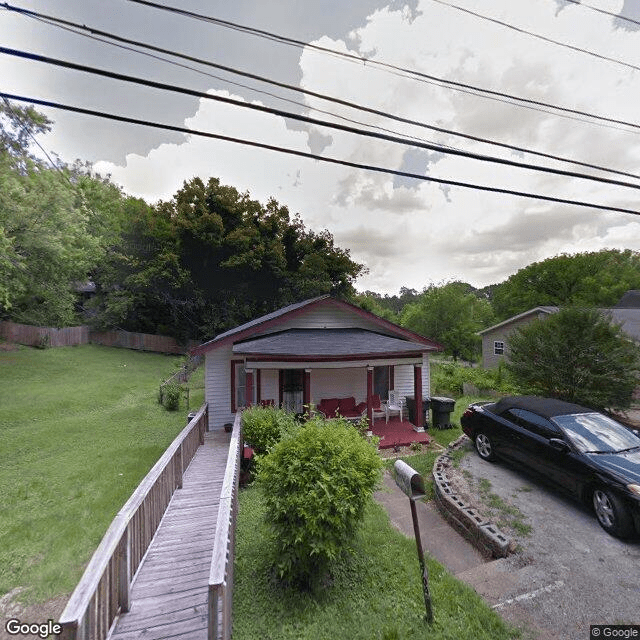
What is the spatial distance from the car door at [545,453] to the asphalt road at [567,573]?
1.60 ft

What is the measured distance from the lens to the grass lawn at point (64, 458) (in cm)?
485

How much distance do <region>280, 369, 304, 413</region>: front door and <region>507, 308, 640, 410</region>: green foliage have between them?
8.52m

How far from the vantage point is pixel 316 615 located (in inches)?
130

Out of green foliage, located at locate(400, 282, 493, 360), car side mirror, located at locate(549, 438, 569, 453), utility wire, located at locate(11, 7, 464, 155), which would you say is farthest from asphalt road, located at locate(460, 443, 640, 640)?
green foliage, located at locate(400, 282, 493, 360)

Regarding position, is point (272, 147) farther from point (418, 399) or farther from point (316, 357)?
point (418, 399)

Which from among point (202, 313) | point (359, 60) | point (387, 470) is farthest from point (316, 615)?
point (202, 313)

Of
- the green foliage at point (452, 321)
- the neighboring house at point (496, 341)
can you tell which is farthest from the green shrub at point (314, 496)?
the green foliage at point (452, 321)

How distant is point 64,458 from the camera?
8.45 m

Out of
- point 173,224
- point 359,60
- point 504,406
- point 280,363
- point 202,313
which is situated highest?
point 173,224

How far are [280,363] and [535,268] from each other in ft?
153

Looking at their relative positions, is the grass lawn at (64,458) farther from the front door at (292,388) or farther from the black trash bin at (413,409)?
the black trash bin at (413,409)

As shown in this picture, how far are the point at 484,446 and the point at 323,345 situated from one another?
5039 millimetres

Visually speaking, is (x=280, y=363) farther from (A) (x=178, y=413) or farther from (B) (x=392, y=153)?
(B) (x=392, y=153)

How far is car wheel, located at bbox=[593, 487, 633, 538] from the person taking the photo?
14.8 ft
